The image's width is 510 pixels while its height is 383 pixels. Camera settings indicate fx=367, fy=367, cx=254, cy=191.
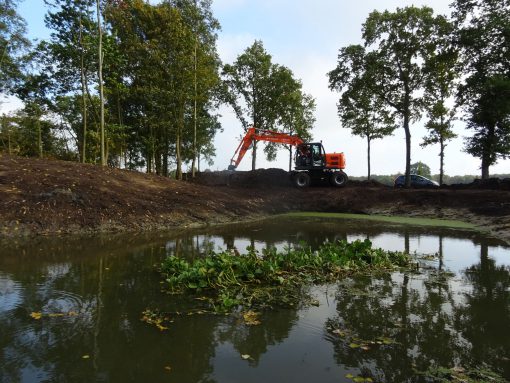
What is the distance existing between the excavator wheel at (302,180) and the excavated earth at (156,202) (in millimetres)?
965

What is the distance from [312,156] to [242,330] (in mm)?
20322

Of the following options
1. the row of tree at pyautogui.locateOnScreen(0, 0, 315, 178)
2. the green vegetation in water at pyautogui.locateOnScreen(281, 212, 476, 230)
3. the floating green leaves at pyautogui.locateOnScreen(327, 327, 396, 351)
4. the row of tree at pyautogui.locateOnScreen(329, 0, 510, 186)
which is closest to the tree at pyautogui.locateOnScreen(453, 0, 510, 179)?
the row of tree at pyautogui.locateOnScreen(329, 0, 510, 186)

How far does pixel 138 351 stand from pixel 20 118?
95.7ft

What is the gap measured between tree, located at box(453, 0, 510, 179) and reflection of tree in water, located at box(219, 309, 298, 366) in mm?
20777

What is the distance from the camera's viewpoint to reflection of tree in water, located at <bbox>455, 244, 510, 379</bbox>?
402cm

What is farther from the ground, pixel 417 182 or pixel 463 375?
pixel 417 182

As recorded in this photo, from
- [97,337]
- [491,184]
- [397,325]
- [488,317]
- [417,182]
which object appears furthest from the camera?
[417,182]

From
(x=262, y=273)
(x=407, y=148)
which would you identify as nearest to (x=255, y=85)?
(x=407, y=148)

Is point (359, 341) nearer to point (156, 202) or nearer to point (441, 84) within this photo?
point (156, 202)

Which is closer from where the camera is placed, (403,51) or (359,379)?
(359,379)

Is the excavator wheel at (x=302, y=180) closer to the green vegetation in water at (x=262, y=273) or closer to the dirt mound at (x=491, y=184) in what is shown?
the dirt mound at (x=491, y=184)

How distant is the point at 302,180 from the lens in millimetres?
24359

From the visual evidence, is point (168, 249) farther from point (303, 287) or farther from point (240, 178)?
point (240, 178)

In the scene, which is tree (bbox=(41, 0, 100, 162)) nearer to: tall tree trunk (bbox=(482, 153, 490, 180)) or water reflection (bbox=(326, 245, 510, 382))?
water reflection (bbox=(326, 245, 510, 382))
